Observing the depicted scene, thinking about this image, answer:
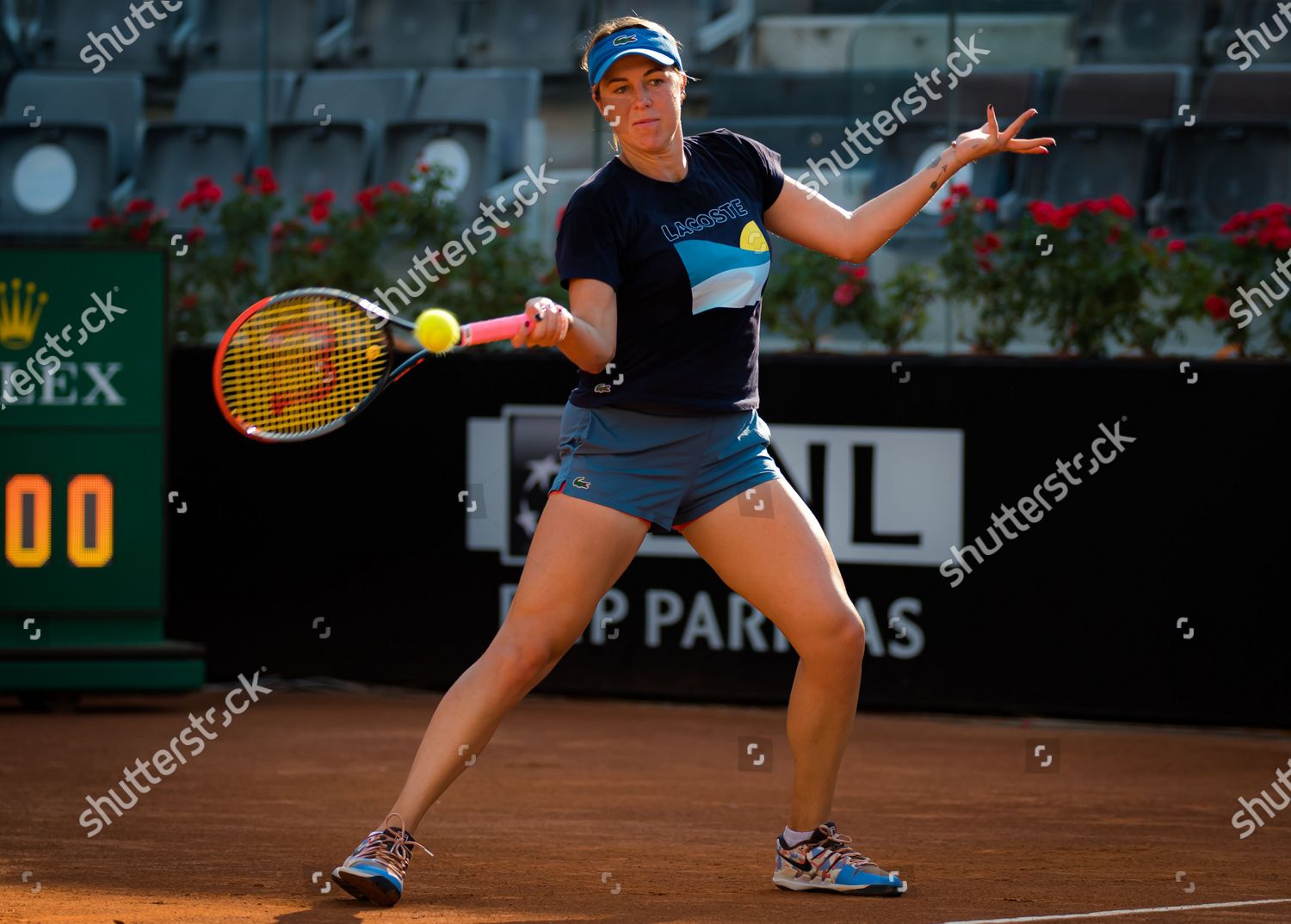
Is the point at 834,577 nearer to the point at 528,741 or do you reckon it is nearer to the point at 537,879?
the point at 537,879

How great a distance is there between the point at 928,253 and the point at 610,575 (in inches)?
211

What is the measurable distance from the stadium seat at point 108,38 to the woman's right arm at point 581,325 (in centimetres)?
968

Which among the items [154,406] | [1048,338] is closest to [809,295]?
[1048,338]

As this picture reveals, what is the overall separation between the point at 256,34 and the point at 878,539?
711cm

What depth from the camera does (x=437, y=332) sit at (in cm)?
323

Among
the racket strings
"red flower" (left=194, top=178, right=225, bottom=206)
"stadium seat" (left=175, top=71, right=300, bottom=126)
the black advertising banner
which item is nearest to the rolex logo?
the black advertising banner

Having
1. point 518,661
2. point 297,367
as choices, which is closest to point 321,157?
point 297,367

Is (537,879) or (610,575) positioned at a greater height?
(610,575)

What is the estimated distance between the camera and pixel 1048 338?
7305 millimetres

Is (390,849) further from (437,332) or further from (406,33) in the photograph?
(406,33)

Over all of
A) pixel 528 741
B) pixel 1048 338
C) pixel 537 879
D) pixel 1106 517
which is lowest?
pixel 528 741

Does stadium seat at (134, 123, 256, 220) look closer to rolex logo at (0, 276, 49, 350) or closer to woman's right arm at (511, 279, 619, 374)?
rolex logo at (0, 276, 49, 350)

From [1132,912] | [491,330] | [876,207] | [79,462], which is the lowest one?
[1132,912]

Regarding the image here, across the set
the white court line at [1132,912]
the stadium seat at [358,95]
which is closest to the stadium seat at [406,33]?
the stadium seat at [358,95]
